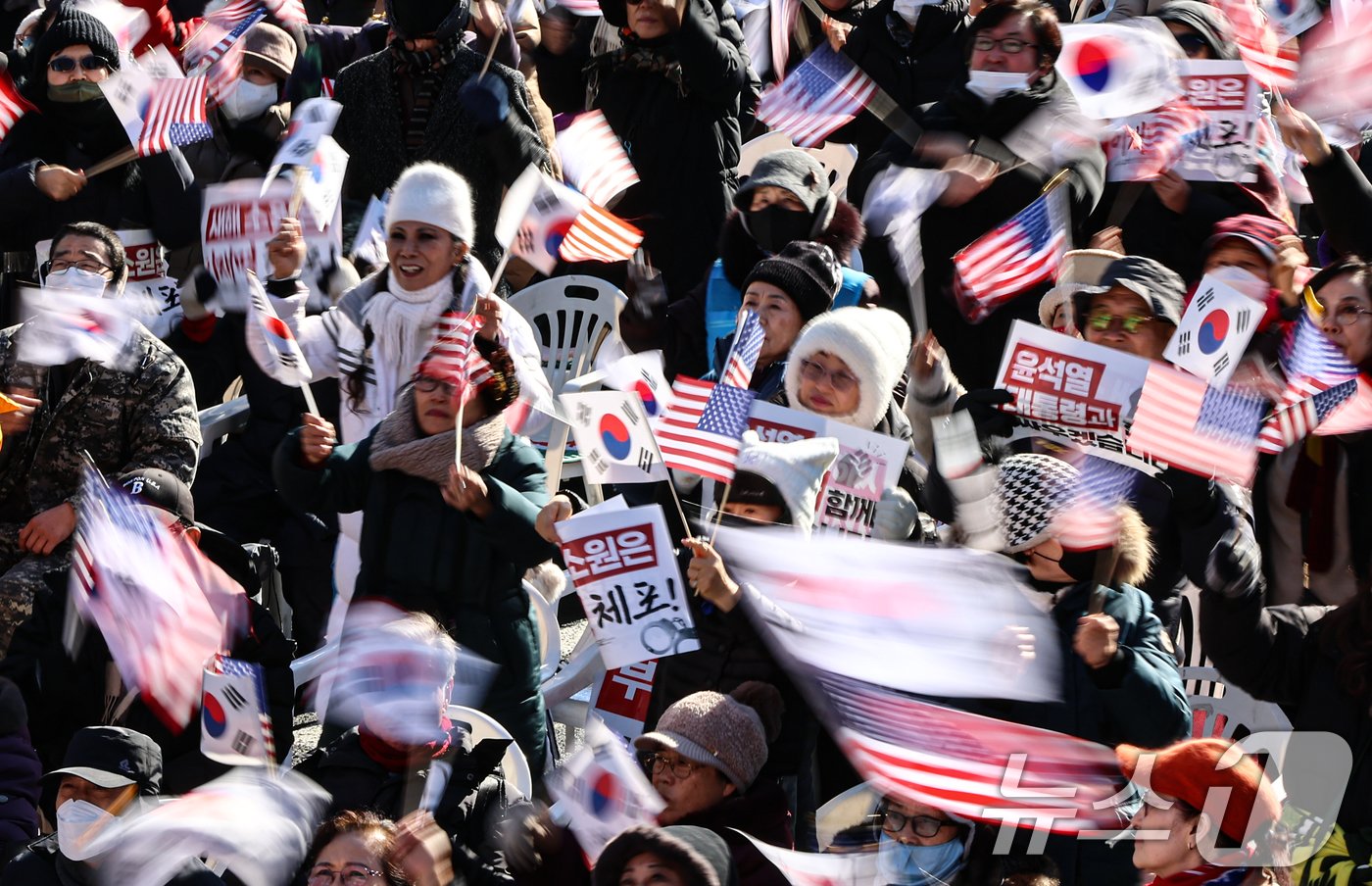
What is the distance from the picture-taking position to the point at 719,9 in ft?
29.3

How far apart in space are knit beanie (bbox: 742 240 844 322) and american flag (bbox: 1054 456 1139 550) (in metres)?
1.32

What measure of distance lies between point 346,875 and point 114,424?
2352 millimetres

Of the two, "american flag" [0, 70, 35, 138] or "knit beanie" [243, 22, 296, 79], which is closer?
"american flag" [0, 70, 35, 138]

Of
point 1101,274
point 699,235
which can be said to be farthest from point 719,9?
point 1101,274

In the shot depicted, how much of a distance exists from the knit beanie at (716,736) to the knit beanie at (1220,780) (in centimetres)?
107

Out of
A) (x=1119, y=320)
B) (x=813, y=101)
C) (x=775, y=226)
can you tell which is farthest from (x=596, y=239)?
(x=1119, y=320)

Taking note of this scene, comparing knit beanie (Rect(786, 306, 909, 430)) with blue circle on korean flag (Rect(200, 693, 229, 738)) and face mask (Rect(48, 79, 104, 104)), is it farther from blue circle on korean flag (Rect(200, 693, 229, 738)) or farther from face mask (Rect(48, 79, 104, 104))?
face mask (Rect(48, 79, 104, 104))

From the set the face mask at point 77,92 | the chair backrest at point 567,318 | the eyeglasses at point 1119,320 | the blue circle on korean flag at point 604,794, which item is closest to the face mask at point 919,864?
the blue circle on korean flag at point 604,794

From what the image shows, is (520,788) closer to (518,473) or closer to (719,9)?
(518,473)

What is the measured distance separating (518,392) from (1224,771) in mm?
2524

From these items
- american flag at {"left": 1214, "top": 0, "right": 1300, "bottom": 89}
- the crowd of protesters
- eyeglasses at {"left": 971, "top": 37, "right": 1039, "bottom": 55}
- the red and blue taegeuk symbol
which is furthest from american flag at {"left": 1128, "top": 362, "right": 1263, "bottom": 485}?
eyeglasses at {"left": 971, "top": 37, "right": 1039, "bottom": 55}

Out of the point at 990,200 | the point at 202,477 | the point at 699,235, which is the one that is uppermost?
the point at 990,200

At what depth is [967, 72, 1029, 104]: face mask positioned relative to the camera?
7637 millimetres

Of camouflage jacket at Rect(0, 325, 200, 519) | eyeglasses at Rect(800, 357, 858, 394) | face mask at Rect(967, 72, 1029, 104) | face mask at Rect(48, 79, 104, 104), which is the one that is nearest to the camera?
eyeglasses at Rect(800, 357, 858, 394)
